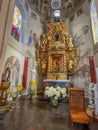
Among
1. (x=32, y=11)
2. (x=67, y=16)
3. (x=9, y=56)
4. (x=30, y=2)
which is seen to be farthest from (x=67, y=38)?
(x=9, y=56)

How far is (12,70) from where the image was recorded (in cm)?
764

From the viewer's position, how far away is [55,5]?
7977 mm

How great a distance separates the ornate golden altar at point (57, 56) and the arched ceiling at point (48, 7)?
300cm

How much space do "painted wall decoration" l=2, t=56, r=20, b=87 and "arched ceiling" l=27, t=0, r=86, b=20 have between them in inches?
287

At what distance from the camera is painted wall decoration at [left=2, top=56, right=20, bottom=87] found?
6836 mm

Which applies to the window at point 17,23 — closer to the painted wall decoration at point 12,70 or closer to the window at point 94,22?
the painted wall decoration at point 12,70

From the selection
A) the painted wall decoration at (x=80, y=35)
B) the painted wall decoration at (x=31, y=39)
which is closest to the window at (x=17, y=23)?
the painted wall decoration at (x=31, y=39)

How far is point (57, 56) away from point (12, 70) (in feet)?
17.3

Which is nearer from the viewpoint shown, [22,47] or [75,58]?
[22,47]

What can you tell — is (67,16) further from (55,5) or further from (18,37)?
(18,37)

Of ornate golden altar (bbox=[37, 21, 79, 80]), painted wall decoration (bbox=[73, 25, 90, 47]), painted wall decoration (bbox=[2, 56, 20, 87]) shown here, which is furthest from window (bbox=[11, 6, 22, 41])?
painted wall decoration (bbox=[73, 25, 90, 47])

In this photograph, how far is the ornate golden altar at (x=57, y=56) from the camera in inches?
416

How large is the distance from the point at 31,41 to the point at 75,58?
5.01 meters

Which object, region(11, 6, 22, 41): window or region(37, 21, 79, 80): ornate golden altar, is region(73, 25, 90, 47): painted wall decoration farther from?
region(11, 6, 22, 41): window
